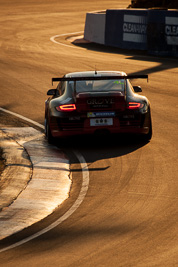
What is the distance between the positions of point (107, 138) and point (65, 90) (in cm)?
128

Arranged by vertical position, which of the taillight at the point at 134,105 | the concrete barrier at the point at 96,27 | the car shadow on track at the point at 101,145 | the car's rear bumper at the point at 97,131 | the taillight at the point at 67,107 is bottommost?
the concrete barrier at the point at 96,27

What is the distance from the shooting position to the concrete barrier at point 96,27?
33.0 m

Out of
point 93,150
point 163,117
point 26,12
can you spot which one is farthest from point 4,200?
point 26,12

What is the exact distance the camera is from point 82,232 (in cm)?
855

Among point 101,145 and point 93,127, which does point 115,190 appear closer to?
point 93,127

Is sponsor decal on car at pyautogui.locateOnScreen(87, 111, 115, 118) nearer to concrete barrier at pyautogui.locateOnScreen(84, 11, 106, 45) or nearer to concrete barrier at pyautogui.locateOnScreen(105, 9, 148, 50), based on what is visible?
concrete barrier at pyautogui.locateOnScreen(105, 9, 148, 50)

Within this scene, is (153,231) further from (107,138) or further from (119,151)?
(107,138)

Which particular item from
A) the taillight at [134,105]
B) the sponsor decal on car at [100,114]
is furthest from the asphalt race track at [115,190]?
the taillight at [134,105]

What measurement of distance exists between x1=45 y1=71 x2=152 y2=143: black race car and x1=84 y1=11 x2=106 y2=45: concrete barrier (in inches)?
765

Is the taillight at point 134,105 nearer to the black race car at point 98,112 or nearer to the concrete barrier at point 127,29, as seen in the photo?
the black race car at point 98,112

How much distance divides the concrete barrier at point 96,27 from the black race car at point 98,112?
63.8ft

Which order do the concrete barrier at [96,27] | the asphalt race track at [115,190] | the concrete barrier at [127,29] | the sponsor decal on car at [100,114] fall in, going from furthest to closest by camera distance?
the concrete barrier at [96,27], the concrete barrier at [127,29], the sponsor decal on car at [100,114], the asphalt race track at [115,190]

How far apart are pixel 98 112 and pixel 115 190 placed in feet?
9.93

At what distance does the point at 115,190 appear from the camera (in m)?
10.4
